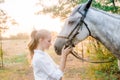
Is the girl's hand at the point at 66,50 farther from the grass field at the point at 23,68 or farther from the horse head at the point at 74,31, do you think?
the grass field at the point at 23,68

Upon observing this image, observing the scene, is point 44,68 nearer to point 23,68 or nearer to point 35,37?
point 35,37

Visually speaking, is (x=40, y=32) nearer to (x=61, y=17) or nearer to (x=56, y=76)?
(x=56, y=76)

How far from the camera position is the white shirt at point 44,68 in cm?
366

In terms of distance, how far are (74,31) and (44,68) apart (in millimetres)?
805

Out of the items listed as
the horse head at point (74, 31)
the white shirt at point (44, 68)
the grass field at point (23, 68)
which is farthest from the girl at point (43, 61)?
the grass field at point (23, 68)

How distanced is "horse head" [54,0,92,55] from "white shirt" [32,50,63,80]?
1.80ft

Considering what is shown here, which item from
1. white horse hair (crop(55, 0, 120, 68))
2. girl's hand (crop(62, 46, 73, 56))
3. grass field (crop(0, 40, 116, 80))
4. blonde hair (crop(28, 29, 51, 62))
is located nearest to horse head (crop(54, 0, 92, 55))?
white horse hair (crop(55, 0, 120, 68))

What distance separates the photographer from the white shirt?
3662mm

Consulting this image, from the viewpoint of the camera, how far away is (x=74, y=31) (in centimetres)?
427

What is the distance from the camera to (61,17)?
1396 cm

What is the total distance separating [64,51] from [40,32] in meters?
0.38

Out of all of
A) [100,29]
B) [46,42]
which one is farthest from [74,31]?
[46,42]

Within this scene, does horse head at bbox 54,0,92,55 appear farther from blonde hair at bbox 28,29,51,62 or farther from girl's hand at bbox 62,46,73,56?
blonde hair at bbox 28,29,51,62

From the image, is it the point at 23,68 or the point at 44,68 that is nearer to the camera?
the point at 44,68
